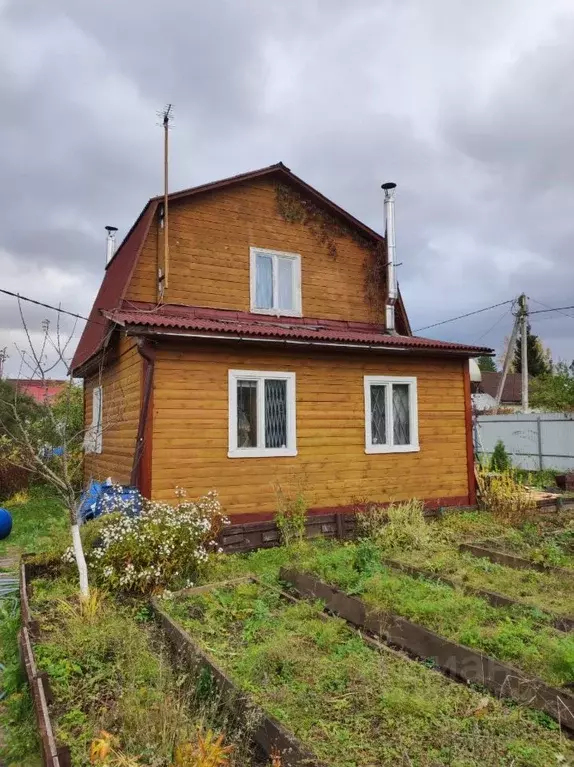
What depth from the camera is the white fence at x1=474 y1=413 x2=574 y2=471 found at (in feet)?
63.3

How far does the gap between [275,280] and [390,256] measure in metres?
3.08

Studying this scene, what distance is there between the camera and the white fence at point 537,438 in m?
19.3

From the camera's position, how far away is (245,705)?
3518mm

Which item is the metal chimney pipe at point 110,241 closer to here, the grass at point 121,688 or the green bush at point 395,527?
the green bush at point 395,527

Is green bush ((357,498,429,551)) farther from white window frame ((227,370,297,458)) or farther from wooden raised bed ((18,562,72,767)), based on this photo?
wooden raised bed ((18,562,72,767))

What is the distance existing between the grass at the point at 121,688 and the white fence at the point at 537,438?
1760 cm

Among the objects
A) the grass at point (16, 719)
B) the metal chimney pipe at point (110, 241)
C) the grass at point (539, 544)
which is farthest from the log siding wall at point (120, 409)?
the grass at point (539, 544)

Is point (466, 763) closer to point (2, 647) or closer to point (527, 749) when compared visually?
point (527, 749)

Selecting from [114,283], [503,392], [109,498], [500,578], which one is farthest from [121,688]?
[503,392]

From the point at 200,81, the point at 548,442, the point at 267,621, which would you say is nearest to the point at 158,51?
the point at 200,81

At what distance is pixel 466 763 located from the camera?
3.12m

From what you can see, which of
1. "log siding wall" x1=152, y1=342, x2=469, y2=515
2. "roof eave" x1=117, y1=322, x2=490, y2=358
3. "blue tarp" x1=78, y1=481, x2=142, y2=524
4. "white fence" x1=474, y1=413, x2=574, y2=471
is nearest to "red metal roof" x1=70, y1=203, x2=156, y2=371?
"roof eave" x1=117, y1=322, x2=490, y2=358

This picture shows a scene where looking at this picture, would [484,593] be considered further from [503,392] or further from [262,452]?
[503,392]

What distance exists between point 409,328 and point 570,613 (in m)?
9.43
